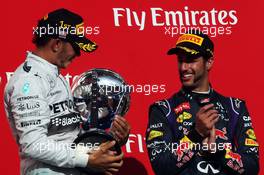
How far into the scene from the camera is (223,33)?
350cm

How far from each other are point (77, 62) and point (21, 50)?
278mm

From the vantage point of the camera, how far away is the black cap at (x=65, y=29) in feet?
8.89

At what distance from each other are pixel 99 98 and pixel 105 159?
307mm

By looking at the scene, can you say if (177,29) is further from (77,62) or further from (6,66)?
(6,66)

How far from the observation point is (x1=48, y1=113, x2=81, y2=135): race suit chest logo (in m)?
2.65

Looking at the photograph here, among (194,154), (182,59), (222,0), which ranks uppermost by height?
(222,0)

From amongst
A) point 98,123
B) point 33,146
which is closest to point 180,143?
point 98,123

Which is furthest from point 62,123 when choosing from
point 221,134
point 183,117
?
point 221,134

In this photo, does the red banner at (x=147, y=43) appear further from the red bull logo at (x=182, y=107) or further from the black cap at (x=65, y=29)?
the black cap at (x=65, y=29)

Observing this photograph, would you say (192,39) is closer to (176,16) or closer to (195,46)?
(195,46)

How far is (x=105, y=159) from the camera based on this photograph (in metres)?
2.65

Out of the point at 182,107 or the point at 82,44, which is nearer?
the point at 82,44

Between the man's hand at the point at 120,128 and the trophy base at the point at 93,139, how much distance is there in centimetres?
8
